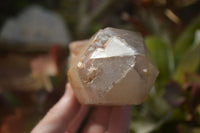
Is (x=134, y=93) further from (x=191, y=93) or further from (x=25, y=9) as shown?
(x=25, y=9)

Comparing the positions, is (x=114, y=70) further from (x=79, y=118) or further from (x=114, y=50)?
(x=79, y=118)

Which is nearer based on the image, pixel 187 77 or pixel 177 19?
pixel 187 77

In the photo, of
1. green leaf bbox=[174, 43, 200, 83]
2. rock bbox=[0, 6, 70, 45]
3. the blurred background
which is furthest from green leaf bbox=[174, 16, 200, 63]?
rock bbox=[0, 6, 70, 45]

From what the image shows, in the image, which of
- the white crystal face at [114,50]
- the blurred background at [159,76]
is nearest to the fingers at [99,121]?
the white crystal face at [114,50]

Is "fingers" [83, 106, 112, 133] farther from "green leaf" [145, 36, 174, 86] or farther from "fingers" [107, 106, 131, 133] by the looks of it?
"green leaf" [145, 36, 174, 86]

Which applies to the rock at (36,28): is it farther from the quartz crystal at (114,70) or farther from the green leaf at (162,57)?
the quartz crystal at (114,70)

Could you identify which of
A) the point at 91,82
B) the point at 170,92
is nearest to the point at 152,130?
the point at 170,92
